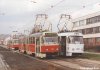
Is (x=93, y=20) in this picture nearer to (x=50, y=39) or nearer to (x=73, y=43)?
(x=73, y=43)

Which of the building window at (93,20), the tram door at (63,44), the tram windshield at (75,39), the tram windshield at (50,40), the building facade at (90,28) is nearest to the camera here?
the tram windshield at (50,40)

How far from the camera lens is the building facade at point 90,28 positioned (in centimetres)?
8644

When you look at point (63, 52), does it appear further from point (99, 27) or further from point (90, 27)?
point (90, 27)

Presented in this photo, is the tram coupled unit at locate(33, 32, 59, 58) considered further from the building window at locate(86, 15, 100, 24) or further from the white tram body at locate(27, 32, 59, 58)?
the building window at locate(86, 15, 100, 24)

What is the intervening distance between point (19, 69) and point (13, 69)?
0.46m

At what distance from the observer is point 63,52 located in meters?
39.1

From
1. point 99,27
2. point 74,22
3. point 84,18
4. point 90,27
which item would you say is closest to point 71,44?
point 99,27

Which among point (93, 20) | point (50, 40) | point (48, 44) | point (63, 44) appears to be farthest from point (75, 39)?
point (93, 20)

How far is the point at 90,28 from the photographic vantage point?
92.4 m

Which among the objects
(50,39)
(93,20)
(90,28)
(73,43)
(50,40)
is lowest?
(73,43)

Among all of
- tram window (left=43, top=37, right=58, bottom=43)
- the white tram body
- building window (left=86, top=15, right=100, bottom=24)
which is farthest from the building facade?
the white tram body

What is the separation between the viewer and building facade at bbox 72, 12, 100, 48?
284 feet

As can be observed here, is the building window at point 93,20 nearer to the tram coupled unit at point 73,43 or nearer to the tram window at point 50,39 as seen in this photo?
the tram coupled unit at point 73,43

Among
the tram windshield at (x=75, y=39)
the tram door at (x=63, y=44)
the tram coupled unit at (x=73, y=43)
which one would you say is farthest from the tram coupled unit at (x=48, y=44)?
the tram door at (x=63, y=44)
